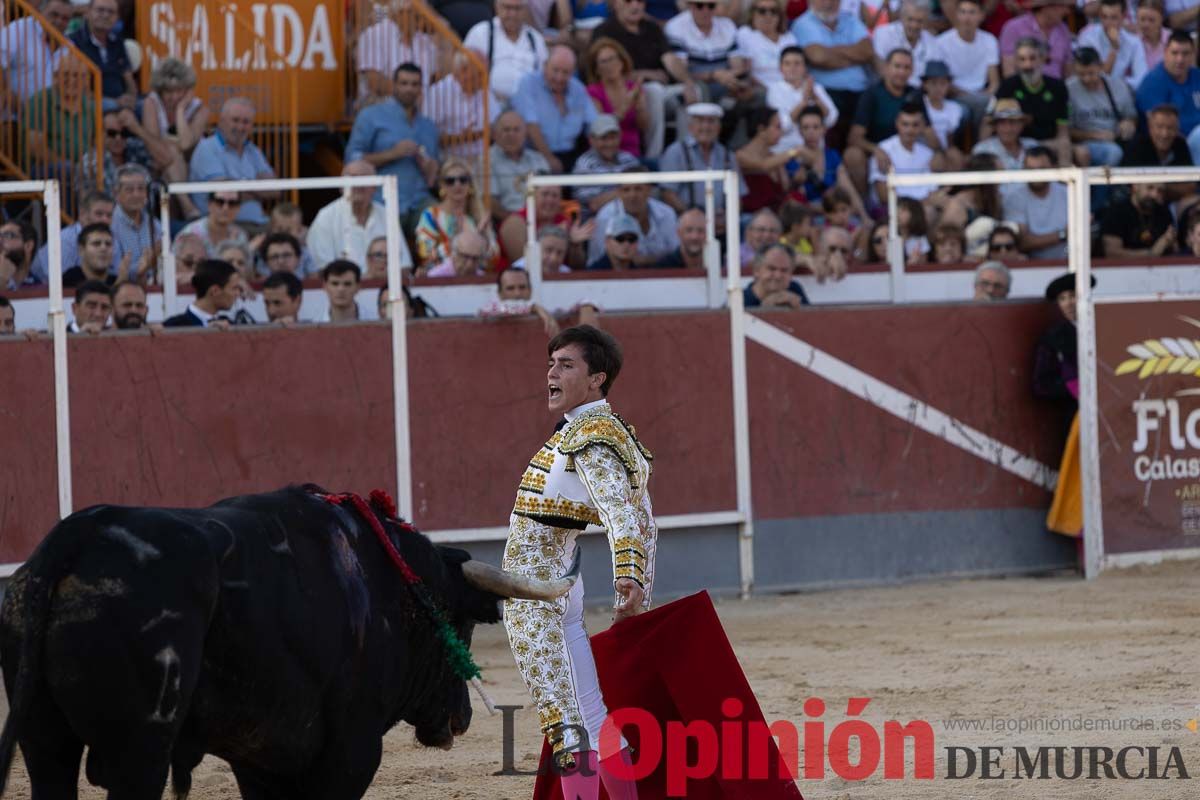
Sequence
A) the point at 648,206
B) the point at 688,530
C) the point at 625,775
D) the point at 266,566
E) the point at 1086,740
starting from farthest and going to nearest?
the point at 648,206 → the point at 688,530 → the point at 1086,740 → the point at 625,775 → the point at 266,566

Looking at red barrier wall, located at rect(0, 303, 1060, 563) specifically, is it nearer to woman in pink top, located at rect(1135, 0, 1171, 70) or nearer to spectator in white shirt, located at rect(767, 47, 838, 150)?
spectator in white shirt, located at rect(767, 47, 838, 150)

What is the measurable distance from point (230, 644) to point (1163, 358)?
7.48m

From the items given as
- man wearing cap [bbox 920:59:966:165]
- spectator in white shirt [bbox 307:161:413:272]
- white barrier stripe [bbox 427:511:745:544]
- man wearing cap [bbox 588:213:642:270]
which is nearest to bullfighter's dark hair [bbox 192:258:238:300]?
spectator in white shirt [bbox 307:161:413:272]

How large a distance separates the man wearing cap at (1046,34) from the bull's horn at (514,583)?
34.2 ft

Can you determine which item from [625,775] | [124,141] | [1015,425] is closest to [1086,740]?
[625,775]

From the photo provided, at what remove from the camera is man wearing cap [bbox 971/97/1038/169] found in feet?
42.9

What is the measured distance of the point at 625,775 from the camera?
4.88 meters

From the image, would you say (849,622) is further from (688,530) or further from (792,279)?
(792,279)

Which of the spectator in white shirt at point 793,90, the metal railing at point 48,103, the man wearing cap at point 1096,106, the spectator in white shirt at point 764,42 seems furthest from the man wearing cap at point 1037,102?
the metal railing at point 48,103

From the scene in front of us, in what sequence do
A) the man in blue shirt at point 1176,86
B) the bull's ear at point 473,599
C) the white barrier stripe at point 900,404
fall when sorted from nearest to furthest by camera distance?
the bull's ear at point 473,599 < the white barrier stripe at point 900,404 < the man in blue shirt at point 1176,86

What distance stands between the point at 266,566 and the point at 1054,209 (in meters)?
9.42

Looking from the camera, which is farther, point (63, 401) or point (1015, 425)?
point (1015, 425)

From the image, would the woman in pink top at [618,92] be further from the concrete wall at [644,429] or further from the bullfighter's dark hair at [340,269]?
the bullfighter's dark hair at [340,269]

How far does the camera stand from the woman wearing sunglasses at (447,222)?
10.7m
